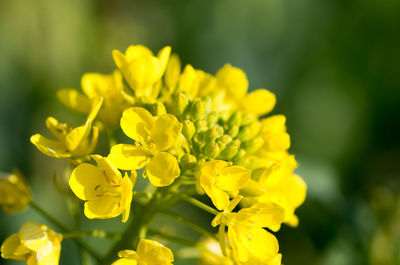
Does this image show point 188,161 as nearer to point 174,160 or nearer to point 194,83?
point 174,160

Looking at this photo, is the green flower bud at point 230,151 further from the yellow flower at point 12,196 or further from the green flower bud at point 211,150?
the yellow flower at point 12,196

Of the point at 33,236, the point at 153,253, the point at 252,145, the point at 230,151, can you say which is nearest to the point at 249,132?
the point at 252,145

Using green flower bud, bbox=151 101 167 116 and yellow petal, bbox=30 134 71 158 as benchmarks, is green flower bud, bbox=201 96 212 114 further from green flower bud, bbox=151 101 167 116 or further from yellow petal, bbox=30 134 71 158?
yellow petal, bbox=30 134 71 158

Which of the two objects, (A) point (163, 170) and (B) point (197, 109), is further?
(B) point (197, 109)

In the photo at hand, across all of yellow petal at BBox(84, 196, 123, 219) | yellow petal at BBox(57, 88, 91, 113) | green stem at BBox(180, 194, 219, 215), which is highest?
yellow petal at BBox(57, 88, 91, 113)

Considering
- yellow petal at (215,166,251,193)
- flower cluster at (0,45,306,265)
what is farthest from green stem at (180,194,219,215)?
yellow petal at (215,166,251,193)

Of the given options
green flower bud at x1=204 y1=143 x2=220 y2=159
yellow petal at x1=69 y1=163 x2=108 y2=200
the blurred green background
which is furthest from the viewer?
the blurred green background

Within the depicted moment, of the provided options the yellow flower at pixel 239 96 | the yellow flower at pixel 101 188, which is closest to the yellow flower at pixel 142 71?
the yellow flower at pixel 239 96
